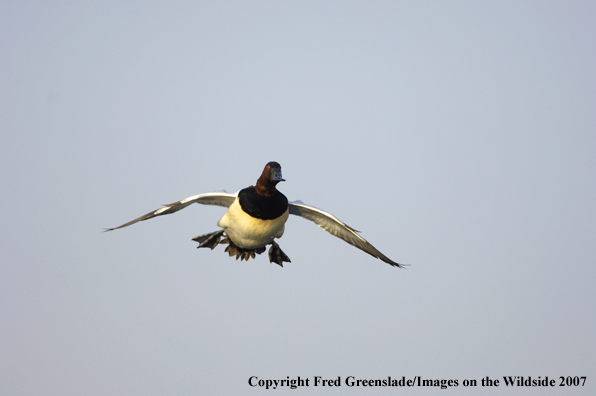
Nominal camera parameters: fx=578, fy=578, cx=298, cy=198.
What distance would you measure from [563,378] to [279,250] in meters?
8.25

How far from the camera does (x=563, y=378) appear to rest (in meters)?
15.2

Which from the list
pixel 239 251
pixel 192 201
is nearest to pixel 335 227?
pixel 239 251

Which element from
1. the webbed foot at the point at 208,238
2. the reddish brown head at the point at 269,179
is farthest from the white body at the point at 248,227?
the reddish brown head at the point at 269,179

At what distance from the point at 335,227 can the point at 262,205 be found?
2881mm

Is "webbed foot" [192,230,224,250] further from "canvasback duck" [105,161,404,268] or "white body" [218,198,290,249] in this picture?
"white body" [218,198,290,249]

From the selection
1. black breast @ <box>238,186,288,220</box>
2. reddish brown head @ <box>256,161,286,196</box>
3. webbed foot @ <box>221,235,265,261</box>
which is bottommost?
webbed foot @ <box>221,235,265,261</box>

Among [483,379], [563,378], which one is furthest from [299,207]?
[563,378]

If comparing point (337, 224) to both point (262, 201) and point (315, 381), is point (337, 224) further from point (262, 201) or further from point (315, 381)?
point (315, 381)

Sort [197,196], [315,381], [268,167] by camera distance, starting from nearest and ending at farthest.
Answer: [268,167] → [197,196] → [315,381]

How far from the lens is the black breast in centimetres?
1266

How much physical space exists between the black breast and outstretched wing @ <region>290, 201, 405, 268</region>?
1.05 metres

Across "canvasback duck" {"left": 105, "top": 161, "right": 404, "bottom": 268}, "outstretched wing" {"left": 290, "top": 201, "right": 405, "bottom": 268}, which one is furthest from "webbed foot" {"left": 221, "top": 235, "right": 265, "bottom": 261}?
"outstretched wing" {"left": 290, "top": 201, "right": 405, "bottom": 268}

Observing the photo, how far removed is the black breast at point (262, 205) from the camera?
12656 mm

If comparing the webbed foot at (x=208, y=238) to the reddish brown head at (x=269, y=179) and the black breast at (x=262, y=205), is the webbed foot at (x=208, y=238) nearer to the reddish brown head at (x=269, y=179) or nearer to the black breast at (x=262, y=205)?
the black breast at (x=262, y=205)
